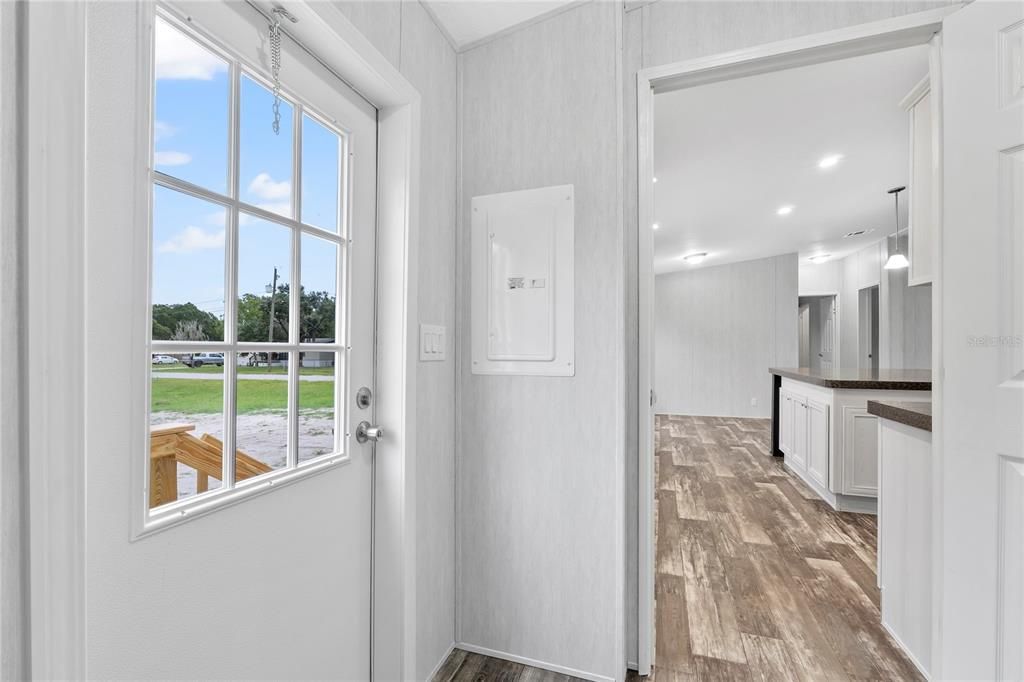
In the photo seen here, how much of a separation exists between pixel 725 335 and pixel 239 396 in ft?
26.5

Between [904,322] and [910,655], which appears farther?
[904,322]

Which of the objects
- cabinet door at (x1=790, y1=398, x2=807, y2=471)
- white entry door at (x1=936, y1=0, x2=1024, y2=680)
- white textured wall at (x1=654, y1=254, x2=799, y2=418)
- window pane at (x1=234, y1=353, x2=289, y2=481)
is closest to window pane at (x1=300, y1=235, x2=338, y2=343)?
window pane at (x1=234, y1=353, x2=289, y2=481)

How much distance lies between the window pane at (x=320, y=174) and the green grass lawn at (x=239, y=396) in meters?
0.43

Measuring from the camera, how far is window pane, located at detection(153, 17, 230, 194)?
2.81 ft

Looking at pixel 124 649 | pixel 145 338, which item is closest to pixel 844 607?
pixel 124 649

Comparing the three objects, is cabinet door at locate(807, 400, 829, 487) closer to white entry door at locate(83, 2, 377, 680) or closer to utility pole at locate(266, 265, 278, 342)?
white entry door at locate(83, 2, 377, 680)

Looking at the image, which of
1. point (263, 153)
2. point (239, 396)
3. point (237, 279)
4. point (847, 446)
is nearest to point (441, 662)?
point (239, 396)

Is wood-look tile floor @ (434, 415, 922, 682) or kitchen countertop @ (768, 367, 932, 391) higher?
kitchen countertop @ (768, 367, 932, 391)

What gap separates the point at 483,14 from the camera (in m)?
1.65

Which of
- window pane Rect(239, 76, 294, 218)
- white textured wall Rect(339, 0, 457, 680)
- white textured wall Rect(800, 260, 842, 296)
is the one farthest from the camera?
white textured wall Rect(800, 260, 842, 296)

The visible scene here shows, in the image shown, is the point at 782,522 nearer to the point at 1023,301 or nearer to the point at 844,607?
the point at 844,607

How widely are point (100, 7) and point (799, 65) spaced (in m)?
1.90

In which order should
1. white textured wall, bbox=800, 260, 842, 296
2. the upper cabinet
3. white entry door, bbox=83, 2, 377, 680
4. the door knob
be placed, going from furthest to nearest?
white textured wall, bbox=800, 260, 842, 296
the upper cabinet
the door knob
white entry door, bbox=83, 2, 377, 680

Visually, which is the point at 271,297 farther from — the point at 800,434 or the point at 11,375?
the point at 800,434
